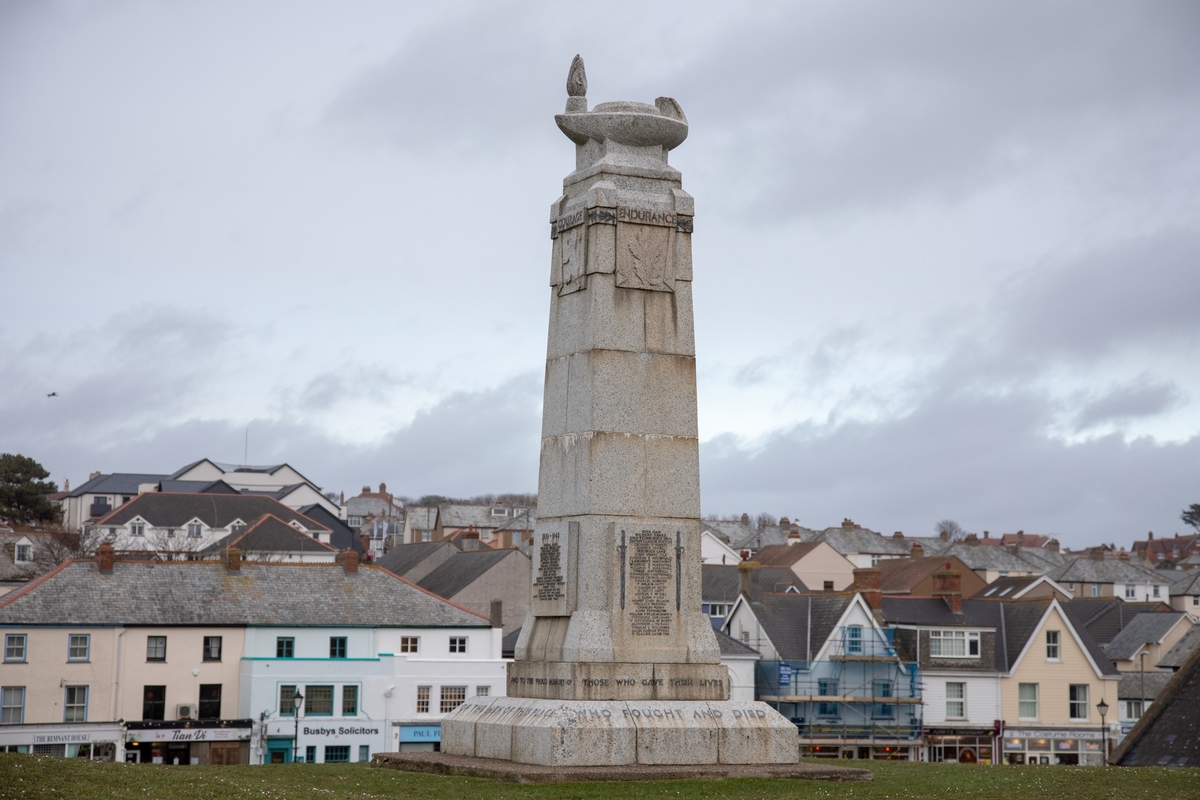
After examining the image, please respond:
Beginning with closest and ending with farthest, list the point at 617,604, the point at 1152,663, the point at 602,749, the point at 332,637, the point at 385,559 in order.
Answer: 1. the point at 602,749
2. the point at 617,604
3. the point at 332,637
4. the point at 1152,663
5. the point at 385,559

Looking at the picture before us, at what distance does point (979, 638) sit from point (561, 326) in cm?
4721

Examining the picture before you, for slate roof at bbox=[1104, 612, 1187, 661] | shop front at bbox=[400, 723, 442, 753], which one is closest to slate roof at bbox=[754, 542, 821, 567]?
slate roof at bbox=[1104, 612, 1187, 661]

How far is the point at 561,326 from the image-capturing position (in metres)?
23.8

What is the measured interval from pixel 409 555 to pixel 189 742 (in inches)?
1494

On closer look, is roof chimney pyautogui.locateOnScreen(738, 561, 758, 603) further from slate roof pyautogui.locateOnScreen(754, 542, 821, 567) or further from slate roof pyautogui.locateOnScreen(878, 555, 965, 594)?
slate roof pyautogui.locateOnScreen(754, 542, 821, 567)

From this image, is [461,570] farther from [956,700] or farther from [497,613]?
[956,700]

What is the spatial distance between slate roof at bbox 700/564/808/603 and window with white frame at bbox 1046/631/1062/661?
61.9ft

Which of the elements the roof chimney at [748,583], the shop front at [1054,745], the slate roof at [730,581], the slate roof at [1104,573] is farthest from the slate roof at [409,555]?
the slate roof at [1104,573]

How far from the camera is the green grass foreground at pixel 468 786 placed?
59.4 ft

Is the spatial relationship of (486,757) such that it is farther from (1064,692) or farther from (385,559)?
(385,559)

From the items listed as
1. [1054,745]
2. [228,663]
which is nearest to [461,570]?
[228,663]

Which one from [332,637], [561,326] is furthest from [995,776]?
[332,637]

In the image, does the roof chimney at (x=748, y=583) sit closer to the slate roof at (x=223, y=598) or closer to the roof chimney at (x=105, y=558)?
the slate roof at (x=223, y=598)

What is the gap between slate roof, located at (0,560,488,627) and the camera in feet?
184
